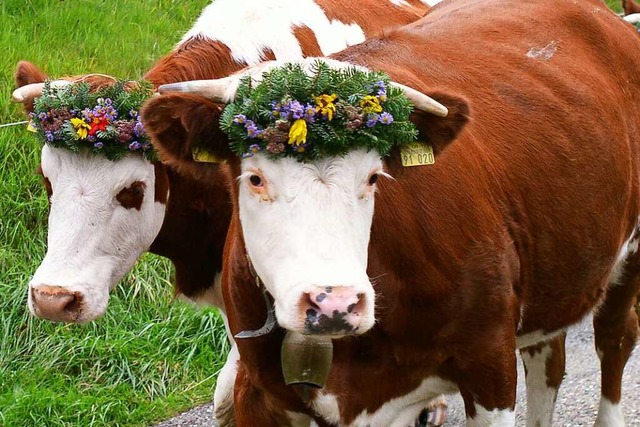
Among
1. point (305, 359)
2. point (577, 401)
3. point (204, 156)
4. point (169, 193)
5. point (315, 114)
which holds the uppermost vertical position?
point (315, 114)

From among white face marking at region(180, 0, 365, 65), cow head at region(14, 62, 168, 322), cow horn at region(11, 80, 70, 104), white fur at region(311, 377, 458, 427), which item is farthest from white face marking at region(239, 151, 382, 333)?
white face marking at region(180, 0, 365, 65)

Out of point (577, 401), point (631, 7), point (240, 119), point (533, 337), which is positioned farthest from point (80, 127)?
point (631, 7)

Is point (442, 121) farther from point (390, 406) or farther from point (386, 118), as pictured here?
point (390, 406)

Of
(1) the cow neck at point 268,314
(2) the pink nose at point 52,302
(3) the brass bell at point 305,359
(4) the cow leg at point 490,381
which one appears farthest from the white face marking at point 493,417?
(2) the pink nose at point 52,302

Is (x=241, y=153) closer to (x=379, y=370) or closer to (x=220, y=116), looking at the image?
(x=220, y=116)

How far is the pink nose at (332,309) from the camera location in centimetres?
315

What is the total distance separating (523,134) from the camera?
4543mm

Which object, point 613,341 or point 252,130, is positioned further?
point 613,341

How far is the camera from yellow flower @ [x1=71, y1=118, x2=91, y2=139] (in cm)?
465

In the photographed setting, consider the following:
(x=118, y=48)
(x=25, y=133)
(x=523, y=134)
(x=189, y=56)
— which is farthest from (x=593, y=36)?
(x=118, y=48)

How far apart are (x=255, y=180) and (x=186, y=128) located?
0.30 metres

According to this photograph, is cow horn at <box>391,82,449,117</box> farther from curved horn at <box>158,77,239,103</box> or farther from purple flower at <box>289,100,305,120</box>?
curved horn at <box>158,77,239,103</box>

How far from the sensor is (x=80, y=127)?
4.67 metres

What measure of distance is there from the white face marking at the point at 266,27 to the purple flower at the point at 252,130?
78.5 inches
